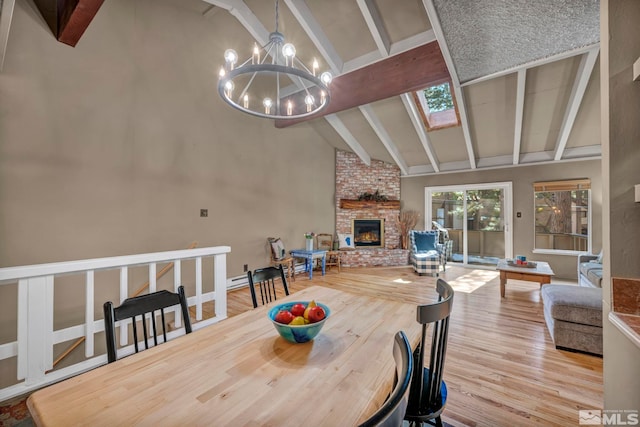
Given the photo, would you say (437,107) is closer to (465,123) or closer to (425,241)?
(465,123)

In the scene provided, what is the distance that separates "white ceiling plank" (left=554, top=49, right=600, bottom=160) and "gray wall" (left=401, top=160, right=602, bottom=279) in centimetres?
41

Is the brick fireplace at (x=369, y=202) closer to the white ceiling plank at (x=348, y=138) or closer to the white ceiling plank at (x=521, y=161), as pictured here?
→ the white ceiling plank at (x=348, y=138)

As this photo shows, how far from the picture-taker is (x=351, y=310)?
155 centimetres

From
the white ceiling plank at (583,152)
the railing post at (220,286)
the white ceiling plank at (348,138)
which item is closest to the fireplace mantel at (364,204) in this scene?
the white ceiling plank at (348,138)

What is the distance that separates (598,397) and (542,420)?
1.93 ft

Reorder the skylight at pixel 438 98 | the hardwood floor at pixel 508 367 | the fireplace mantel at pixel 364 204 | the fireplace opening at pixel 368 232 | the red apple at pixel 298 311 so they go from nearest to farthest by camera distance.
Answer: the red apple at pixel 298 311 → the hardwood floor at pixel 508 367 → the skylight at pixel 438 98 → the fireplace mantel at pixel 364 204 → the fireplace opening at pixel 368 232

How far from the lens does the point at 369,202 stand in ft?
22.1

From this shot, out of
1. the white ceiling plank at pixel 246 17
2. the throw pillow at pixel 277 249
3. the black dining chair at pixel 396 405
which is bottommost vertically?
the throw pillow at pixel 277 249

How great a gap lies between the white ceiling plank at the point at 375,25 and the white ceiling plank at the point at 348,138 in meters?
1.81

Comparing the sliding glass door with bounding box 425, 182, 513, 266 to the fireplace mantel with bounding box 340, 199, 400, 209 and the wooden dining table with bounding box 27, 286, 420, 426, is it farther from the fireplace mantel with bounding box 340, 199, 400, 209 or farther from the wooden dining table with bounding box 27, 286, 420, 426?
the wooden dining table with bounding box 27, 286, 420, 426

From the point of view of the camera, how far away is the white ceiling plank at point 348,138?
5382 millimetres

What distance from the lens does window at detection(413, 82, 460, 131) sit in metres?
4.70

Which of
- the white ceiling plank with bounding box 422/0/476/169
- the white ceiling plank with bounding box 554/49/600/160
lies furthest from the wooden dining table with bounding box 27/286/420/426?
the white ceiling plank with bounding box 554/49/600/160

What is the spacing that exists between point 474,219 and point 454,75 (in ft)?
13.5
